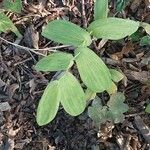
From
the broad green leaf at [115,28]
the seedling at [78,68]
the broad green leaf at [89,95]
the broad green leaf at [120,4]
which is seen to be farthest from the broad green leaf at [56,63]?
the broad green leaf at [120,4]

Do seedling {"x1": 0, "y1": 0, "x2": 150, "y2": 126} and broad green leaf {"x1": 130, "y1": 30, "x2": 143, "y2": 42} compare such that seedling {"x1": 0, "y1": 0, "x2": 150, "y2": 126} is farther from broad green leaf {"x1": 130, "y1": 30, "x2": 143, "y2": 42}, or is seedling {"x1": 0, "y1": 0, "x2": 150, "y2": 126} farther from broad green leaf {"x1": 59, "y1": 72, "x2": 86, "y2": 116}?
broad green leaf {"x1": 130, "y1": 30, "x2": 143, "y2": 42}

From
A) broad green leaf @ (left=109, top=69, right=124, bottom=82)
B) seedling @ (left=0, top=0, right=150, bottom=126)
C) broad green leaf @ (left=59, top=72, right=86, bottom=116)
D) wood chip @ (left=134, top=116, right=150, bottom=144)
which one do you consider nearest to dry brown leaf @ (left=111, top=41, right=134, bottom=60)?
broad green leaf @ (left=109, top=69, right=124, bottom=82)

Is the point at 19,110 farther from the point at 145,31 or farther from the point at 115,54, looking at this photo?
the point at 145,31

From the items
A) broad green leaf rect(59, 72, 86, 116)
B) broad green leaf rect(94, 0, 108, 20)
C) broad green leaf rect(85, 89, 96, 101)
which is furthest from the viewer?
broad green leaf rect(85, 89, 96, 101)

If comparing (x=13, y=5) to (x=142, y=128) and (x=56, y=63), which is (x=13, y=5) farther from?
(x=142, y=128)

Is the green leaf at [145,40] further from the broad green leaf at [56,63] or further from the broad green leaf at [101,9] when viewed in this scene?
the broad green leaf at [56,63]

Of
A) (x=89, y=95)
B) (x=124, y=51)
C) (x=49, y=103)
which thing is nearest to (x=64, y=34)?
(x=49, y=103)
